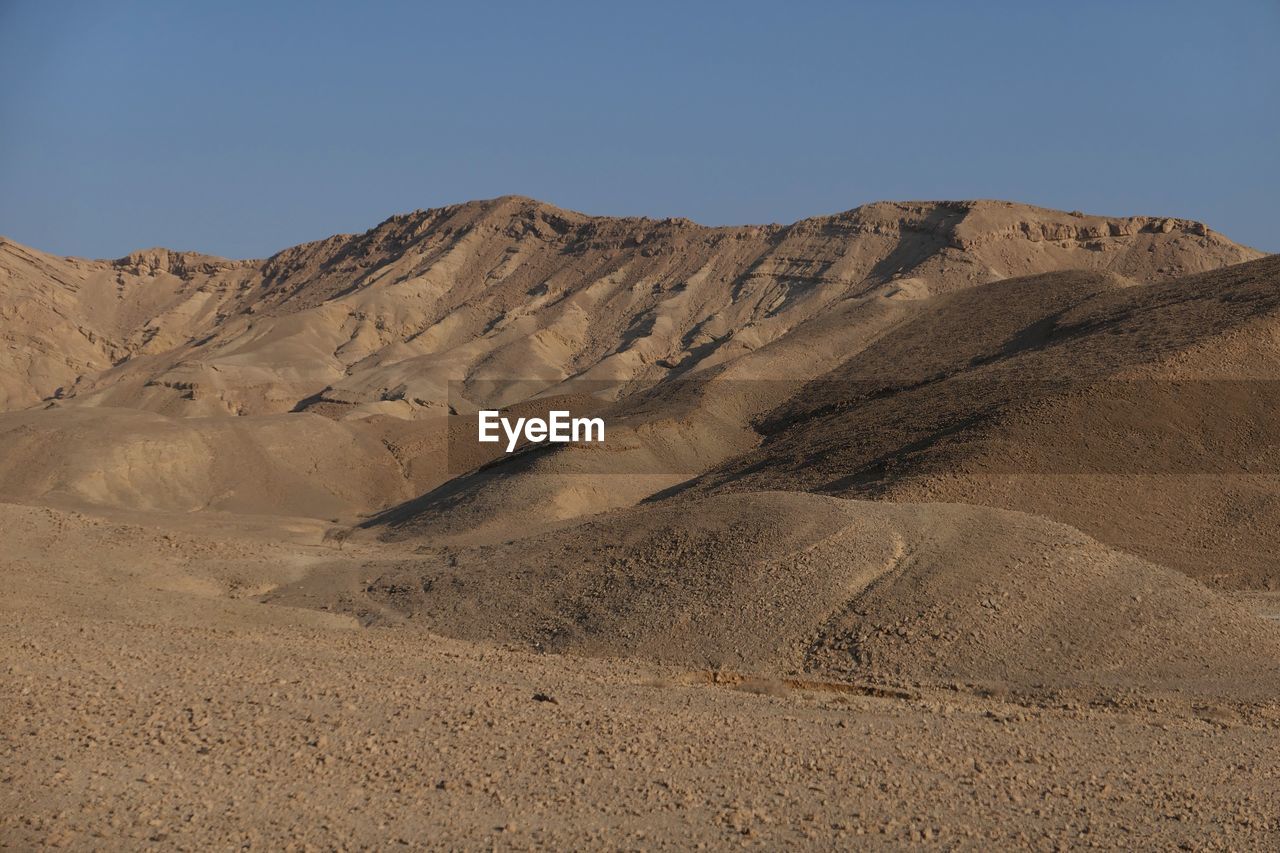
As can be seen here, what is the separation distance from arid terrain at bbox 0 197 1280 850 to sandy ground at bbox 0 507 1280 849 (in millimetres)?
48

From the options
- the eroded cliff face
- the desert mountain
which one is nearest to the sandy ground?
the desert mountain

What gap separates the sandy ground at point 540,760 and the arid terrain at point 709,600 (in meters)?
0.05

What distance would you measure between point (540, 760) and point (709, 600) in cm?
925

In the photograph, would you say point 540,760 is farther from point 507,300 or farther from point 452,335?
point 507,300

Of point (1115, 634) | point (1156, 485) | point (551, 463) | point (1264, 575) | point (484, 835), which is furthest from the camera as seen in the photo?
point (551, 463)

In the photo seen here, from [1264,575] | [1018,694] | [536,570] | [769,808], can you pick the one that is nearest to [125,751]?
[769,808]

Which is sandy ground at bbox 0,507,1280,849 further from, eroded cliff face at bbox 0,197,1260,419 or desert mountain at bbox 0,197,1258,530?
eroded cliff face at bbox 0,197,1260,419

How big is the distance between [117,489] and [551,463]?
14.6 metres

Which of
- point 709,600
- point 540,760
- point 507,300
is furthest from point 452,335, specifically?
point 540,760

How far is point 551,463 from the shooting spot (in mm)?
38969

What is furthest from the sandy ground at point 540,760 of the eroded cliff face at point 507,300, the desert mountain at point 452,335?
the eroded cliff face at point 507,300

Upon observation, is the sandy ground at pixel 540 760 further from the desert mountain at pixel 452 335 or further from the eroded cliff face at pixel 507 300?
the eroded cliff face at pixel 507 300

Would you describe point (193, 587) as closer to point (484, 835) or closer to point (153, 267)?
point (484, 835)

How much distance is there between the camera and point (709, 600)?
63.5 ft
